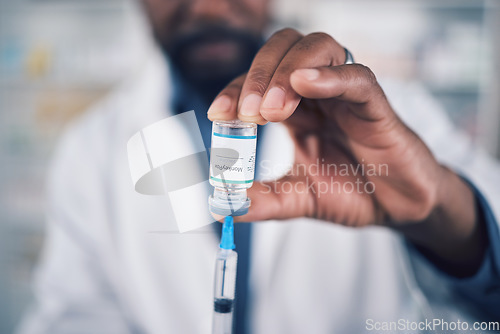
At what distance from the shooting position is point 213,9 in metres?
0.83

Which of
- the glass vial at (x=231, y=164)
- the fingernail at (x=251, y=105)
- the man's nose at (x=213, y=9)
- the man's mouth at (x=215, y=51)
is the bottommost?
the glass vial at (x=231, y=164)

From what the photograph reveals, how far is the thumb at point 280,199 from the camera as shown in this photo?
0.44 meters

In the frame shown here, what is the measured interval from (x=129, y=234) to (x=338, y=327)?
576 mm

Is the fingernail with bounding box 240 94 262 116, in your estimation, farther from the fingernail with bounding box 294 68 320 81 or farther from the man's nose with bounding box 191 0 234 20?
the man's nose with bounding box 191 0 234 20

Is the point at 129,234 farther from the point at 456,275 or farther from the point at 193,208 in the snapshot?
the point at 456,275

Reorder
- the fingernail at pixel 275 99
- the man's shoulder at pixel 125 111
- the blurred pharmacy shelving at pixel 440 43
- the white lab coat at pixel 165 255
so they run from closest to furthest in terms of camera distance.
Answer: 1. the fingernail at pixel 275 99
2. the white lab coat at pixel 165 255
3. the man's shoulder at pixel 125 111
4. the blurred pharmacy shelving at pixel 440 43

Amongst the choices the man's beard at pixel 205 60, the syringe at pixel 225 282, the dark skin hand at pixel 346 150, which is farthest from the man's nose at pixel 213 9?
the syringe at pixel 225 282

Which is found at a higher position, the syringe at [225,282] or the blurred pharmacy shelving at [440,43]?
the blurred pharmacy shelving at [440,43]

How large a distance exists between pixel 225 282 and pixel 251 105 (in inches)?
7.3

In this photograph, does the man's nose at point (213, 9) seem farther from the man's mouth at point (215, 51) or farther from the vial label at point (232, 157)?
the vial label at point (232, 157)

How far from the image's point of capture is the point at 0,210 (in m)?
2.13

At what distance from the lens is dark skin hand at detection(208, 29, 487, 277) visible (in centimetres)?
36

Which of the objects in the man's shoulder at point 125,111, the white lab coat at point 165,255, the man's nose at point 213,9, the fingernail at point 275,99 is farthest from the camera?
the man's shoulder at point 125,111

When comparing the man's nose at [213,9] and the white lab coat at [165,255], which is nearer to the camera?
the white lab coat at [165,255]
